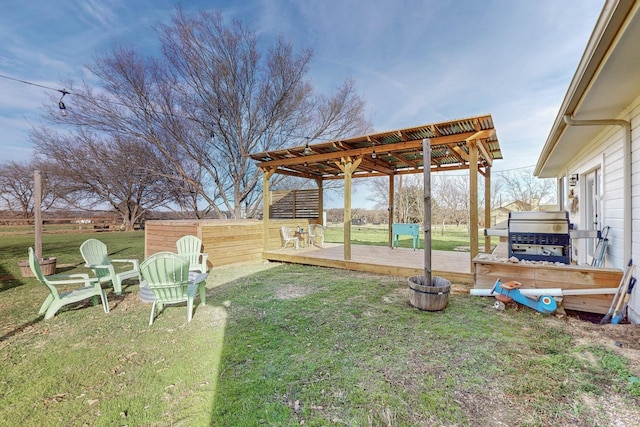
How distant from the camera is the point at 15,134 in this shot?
509 inches

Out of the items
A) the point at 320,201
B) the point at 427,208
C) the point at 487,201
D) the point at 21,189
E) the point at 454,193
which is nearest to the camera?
the point at 427,208

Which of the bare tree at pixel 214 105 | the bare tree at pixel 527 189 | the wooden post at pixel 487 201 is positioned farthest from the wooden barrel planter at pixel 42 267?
the bare tree at pixel 527 189

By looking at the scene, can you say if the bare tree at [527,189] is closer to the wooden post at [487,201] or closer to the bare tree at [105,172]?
the wooden post at [487,201]

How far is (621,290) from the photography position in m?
2.92

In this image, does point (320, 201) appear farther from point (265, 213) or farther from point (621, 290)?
point (621, 290)

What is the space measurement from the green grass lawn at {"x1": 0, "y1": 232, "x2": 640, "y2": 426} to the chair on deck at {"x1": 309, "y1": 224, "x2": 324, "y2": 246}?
5.02 m

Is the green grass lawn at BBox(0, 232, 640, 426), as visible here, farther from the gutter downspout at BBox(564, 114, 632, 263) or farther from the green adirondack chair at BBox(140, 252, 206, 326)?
the gutter downspout at BBox(564, 114, 632, 263)

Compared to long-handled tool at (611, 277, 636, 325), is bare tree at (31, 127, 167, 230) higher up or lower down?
higher up

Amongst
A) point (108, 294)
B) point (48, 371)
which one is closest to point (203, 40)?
point (108, 294)

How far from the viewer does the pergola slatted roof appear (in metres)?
4.64

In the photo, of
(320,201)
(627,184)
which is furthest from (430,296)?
(320,201)

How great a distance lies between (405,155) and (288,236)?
159 inches

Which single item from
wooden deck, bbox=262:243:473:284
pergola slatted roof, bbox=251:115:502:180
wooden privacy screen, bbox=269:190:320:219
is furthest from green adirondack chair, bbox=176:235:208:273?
wooden privacy screen, bbox=269:190:320:219

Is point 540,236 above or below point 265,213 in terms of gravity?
below
